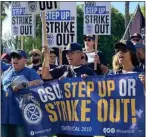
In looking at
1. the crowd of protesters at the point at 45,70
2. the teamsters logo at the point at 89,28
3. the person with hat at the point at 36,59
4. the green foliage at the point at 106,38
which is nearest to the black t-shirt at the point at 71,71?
the crowd of protesters at the point at 45,70

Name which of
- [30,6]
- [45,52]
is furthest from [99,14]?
[45,52]

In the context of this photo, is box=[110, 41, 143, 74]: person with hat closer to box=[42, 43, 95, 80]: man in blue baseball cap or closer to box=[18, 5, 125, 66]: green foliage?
box=[42, 43, 95, 80]: man in blue baseball cap

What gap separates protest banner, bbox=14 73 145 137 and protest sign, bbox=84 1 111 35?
4561 mm

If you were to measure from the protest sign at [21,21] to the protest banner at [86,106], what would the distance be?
4.67 meters

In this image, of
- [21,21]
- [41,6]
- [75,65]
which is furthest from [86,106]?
[21,21]

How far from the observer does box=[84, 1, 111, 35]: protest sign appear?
42.7 ft

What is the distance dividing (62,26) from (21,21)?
1158 mm

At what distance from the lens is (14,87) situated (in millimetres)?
8484

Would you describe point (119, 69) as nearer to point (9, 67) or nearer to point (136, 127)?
point (136, 127)

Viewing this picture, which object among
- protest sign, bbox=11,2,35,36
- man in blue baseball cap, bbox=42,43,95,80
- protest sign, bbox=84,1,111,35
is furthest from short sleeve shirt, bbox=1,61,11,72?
protest sign, bbox=84,1,111,35

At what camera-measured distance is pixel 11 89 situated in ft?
28.1

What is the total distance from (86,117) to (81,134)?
238mm

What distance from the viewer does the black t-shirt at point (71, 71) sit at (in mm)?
8141

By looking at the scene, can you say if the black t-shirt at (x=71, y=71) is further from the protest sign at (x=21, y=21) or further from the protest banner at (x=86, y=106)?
the protest sign at (x=21, y=21)
